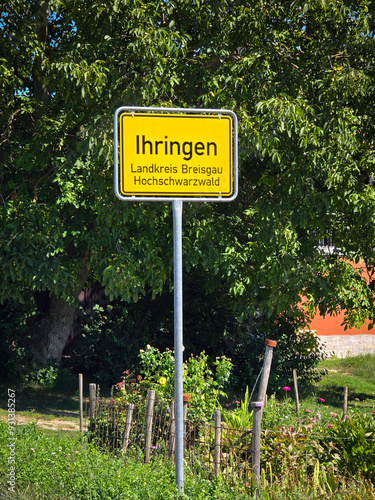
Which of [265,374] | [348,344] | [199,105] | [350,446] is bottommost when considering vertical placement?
[350,446]

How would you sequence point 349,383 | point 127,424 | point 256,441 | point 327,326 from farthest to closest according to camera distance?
point 327,326 < point 349,383 < point 127,424 < point 256,441

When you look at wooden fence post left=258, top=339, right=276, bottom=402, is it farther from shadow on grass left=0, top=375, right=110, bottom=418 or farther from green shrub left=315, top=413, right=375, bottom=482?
shadow on grass left=0, top=375, right=110, bottom=418

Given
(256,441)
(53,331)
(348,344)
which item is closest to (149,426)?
(256,441)

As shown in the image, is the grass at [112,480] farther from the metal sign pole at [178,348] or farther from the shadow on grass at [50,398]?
the shadow on grass at [50,398]

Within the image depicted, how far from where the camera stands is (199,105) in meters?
9.73

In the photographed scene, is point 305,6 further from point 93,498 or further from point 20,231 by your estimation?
point 93,498

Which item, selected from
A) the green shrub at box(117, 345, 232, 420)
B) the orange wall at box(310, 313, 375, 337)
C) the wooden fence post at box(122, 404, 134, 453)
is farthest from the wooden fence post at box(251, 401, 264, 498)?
the orange wall at box(310, 313, 375, 337)

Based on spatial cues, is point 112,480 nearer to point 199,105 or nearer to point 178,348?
point 178,348

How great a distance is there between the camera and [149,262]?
9.52 m

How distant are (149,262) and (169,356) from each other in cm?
284

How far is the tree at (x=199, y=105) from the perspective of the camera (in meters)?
8.46

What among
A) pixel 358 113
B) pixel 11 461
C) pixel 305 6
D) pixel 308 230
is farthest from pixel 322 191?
pixel 11 461

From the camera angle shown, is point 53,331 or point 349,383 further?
point 349,383

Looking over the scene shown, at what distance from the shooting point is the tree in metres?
8.46
